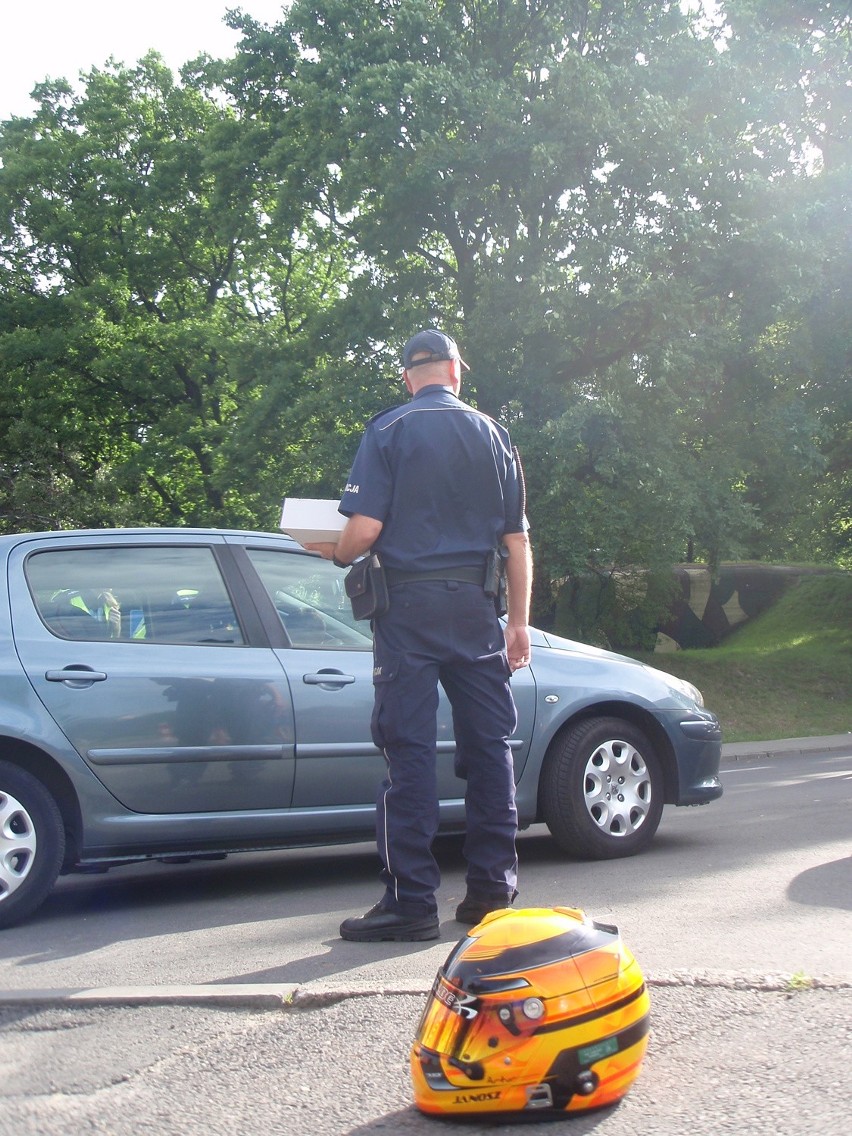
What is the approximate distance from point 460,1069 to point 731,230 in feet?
57.3

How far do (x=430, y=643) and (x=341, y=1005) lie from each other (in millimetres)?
1260

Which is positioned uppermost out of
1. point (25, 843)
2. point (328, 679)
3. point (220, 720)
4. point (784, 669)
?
point (328, 679)

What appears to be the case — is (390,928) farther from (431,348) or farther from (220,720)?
(431,348)

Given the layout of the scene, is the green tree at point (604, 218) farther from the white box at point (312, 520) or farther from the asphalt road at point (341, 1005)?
the white box at point (312, 520)

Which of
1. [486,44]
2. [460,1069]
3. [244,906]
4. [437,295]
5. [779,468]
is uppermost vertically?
[486,44]

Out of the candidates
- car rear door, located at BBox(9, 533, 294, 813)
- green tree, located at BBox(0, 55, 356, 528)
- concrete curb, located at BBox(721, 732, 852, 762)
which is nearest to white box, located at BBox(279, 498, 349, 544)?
car rear door, located at BBox(9, 533, 294, 813)

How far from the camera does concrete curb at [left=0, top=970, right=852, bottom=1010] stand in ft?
11.3

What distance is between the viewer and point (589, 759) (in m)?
5.95

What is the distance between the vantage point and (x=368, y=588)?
170 inches

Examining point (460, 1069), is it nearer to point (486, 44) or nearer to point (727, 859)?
point (727, 859)

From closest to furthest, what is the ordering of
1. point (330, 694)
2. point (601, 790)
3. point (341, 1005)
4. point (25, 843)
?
1. point (341, 1005)
2. point (25, 843)
3. point (330, 694)
4. point (601, 790)

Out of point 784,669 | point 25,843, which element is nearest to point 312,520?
point 25,843

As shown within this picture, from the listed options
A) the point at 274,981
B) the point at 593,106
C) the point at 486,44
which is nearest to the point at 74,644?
the point at 274,981

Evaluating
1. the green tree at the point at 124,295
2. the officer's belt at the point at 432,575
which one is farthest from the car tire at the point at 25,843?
the green tree at the point at 124,295
